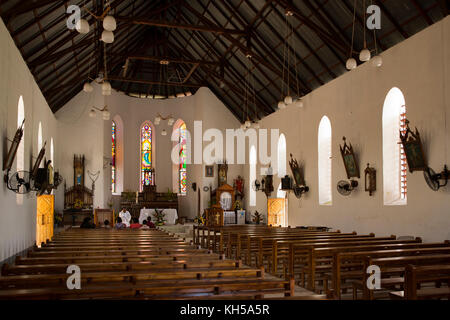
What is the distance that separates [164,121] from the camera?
2436cm

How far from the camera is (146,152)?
24.3 metres

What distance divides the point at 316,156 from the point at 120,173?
40.4 ft

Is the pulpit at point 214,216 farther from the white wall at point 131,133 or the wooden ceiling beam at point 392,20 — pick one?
the wooden ceiling beam at point 392,20

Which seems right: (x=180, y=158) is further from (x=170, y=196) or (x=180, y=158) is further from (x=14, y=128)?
(x=14, y=128)

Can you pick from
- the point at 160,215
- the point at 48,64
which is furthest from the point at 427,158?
the point at 160,215

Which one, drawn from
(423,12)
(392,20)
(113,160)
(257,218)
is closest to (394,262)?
(423,12)

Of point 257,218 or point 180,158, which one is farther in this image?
point 180,158

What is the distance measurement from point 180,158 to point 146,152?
2019 mm

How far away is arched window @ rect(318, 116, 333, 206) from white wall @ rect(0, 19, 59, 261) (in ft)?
31.6

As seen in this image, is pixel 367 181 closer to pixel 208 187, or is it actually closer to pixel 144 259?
pixel 144 259

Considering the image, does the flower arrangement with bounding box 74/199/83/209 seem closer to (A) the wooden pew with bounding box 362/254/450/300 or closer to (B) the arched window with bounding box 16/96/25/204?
(B) the arched window with bounding box 16/96/25/204

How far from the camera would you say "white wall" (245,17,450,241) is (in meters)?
9.61

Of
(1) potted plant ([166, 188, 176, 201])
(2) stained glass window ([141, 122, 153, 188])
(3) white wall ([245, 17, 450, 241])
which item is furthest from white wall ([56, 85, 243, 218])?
(3) white wall ([245, 17, 450, 241])

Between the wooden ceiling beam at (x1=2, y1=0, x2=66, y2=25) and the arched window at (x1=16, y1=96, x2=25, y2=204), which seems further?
the arched window at (x1=16, y1=96, x2=25, y2=204)
